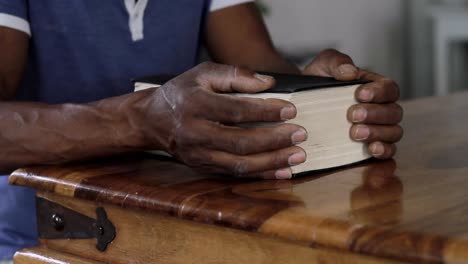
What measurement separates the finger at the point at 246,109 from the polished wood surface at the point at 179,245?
0.14m

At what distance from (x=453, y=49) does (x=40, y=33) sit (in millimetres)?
3642

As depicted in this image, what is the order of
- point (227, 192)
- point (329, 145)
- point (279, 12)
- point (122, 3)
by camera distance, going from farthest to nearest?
1. point (279, 12)
2. point (122, 3)
3. point (329, 145)
4. point (227, 192)

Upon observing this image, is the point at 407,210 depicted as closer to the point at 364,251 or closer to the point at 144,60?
the point at 364,251

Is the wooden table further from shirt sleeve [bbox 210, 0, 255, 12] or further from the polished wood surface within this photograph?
shirt sleeve [bbox 210, 0, 255, 12]

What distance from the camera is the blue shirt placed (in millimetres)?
1419

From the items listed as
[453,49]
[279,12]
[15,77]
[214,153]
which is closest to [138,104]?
[214,153]

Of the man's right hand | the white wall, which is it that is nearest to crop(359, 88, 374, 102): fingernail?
the man's right hand

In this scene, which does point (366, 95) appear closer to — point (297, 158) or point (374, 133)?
point (374, 133)

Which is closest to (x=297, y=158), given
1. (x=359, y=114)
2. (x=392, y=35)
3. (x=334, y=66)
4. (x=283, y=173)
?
(x=283, y=173)

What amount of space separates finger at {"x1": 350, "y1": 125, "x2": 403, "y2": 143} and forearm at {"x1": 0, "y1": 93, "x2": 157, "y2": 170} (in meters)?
0.28

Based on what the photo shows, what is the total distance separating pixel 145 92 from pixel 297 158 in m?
0.22

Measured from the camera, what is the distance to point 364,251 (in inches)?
31.1

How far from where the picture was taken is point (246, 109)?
1.03 m

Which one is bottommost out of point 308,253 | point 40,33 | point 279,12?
point 279,12
